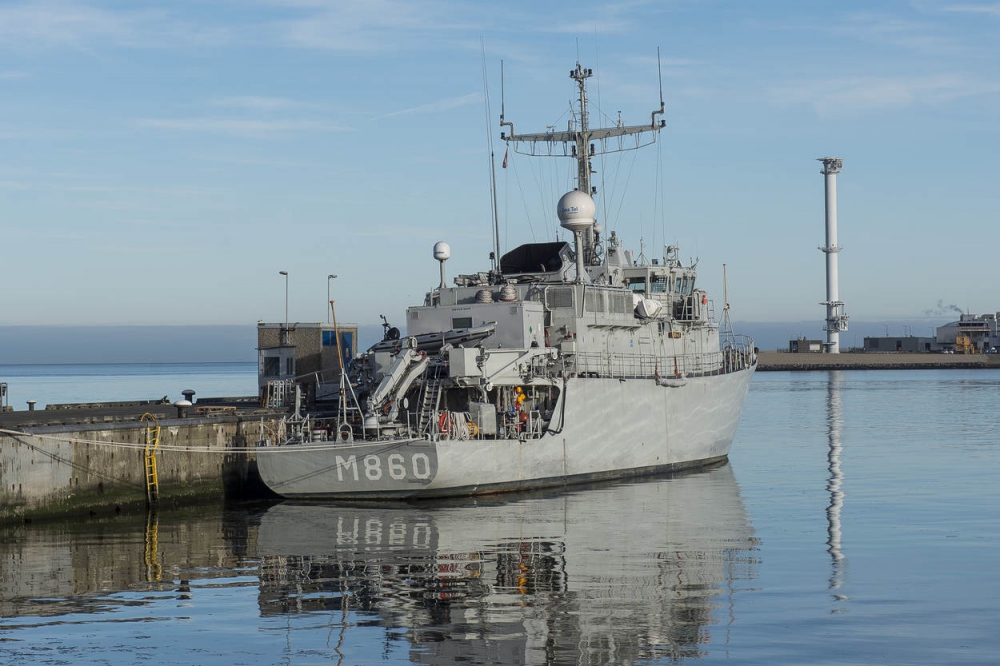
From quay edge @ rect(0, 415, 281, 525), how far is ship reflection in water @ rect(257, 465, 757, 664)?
2.60m

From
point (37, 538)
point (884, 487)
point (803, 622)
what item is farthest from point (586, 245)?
point (803, 622)

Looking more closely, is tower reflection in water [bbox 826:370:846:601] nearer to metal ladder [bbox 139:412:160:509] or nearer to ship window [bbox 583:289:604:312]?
ship window [bbox 583:289:604:312]

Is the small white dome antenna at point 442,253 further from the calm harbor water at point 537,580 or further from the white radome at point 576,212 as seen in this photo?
the calm harbor water at point 537,580

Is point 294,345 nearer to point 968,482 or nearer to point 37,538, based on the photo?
point 37,538

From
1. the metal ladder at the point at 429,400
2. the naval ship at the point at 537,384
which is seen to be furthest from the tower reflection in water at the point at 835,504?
the metal ladder at the point at 429,400

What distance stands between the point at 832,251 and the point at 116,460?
117 m

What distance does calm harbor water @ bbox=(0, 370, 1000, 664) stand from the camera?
12.5m

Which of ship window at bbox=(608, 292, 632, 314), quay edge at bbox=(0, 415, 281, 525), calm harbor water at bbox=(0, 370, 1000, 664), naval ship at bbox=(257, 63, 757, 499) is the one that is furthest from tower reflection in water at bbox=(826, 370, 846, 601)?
quay edge at bbox=(0, 415, 281, 525)

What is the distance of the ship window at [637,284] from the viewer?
1297 inches

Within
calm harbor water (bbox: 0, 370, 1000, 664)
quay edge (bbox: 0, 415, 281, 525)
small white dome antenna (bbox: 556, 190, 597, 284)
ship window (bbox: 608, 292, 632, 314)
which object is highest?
small white dome antenna (bbox: 556, 190, 597, 284)

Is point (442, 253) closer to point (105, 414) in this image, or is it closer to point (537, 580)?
point (105, 414)

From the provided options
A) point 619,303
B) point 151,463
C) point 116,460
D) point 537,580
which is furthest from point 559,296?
point 537,580

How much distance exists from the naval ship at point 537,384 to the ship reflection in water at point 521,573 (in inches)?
42.4

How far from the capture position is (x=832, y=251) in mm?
129625
